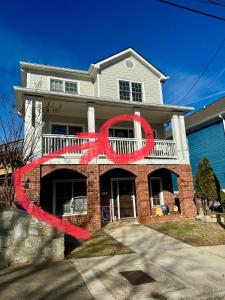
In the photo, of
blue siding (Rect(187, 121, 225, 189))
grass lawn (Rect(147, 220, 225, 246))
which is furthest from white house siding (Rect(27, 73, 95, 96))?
grass lawn (Rect(147, 220, 225, 246))

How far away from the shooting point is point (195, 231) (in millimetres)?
10281

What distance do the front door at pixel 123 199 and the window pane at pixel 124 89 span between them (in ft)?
16.9

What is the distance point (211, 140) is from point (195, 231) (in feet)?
30.8

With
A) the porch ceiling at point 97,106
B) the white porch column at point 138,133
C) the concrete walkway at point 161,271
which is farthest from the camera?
the white porch column at point 138,133

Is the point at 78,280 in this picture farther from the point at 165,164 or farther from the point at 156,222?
the point at 165,164

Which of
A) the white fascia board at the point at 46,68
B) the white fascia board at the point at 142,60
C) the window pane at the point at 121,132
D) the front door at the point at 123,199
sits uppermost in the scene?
the white fascia board at the point at 142,60

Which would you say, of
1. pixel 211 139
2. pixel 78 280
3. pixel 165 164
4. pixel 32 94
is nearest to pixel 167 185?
pixel 165 164

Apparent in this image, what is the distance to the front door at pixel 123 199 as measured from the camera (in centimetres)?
1447

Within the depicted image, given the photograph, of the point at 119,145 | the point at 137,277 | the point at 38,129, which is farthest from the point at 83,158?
the point at 137,277

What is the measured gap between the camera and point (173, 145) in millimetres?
14516

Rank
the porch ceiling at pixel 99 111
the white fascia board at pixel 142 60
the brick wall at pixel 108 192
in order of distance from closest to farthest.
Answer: the brick wall at pixel 108 192 < the porch ceiling at pixel 99 111 < the white fascia board at pixel 142 60

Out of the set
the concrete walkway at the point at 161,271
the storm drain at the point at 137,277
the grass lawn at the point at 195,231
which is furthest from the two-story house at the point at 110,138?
the storm drain at the point at 137,277

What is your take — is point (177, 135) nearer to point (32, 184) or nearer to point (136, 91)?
point (136, 91)

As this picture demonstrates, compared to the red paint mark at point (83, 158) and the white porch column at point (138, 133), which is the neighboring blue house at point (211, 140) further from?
the white porch column at point (138, 133)
